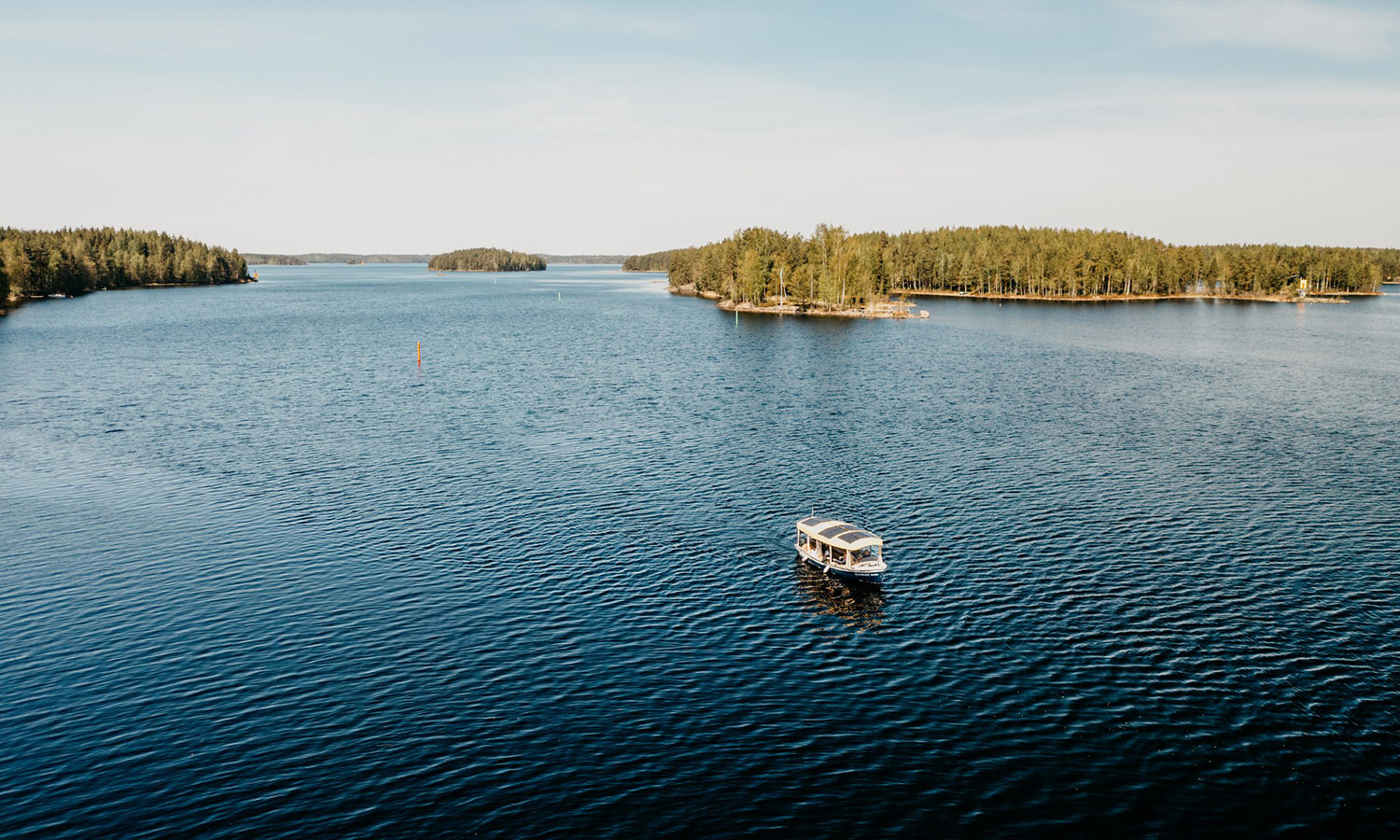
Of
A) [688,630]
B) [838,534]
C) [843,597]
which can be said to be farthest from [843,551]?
[688,630]

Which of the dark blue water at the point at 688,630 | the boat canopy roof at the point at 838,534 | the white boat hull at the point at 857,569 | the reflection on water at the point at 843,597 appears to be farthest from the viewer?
the boat canopy roof at the point at 838,534

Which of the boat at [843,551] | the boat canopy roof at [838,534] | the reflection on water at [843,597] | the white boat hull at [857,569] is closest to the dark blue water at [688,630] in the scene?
the reflection on water at [843,597]

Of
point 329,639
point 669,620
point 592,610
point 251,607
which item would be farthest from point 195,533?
point 669,620

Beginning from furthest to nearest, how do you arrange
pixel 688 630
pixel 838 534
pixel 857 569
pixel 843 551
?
1. pixel 838 534
2. pixel 843 551
3. pixel 857 569
4. pixel 688 630

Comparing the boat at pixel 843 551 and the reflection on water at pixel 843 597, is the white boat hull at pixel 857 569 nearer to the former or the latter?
the boat at pixel 843 551

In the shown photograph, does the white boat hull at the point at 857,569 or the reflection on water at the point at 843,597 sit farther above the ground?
the white boat hull at the point at 857,569

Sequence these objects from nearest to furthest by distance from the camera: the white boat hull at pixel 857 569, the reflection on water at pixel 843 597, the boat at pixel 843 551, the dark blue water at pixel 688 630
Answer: the dark blue water at pixel 688 630, the reflection on water at pixel 843 597, the white boat hull at pixel 857 569, the boat at pixel 843 551

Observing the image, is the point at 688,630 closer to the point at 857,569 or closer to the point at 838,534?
the point at 857,569
